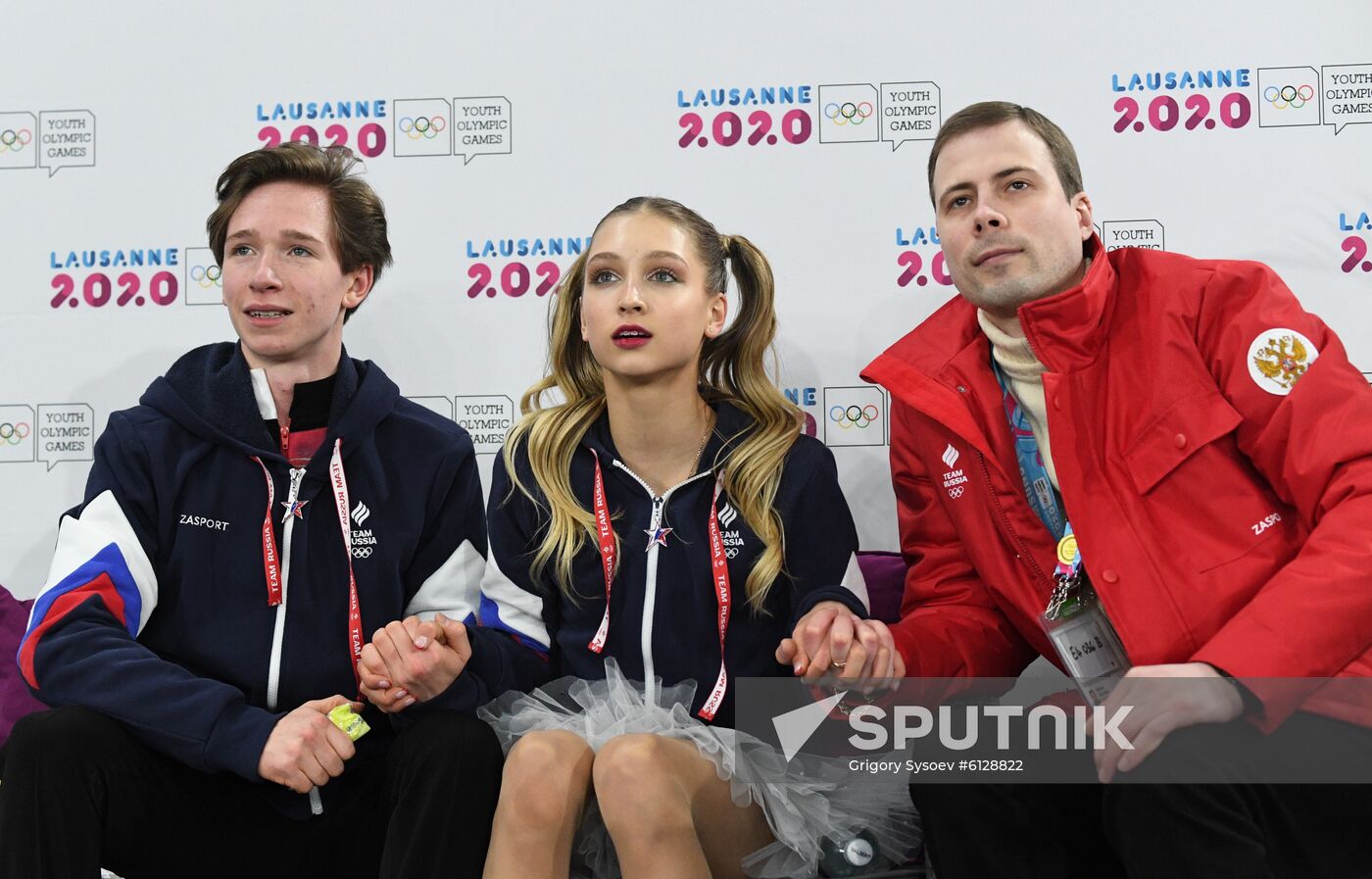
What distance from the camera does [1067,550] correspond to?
1.96 metres

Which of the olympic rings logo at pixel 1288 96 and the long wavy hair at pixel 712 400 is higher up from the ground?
the olympic rings logo at pixel 1288 96

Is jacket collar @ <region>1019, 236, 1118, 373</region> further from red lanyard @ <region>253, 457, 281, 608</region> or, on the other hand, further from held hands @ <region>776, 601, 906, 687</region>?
red lanyard @ <region>253, 457, 281, 608</region>

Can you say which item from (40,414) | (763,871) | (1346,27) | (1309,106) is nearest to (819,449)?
Result: (763,871)

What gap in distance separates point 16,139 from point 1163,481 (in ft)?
8.87

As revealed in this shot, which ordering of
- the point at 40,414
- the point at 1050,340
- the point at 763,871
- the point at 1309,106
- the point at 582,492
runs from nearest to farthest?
the point at 763,871 < the point at 1050,340 < the point at 582,492 < the point at 1309,106 < the point at 40,414

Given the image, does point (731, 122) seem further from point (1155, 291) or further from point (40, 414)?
point (40, 414)

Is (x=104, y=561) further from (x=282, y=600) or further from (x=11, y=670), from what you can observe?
(x=11, y=670)

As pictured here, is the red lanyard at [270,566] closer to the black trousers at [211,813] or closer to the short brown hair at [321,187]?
the black trousers at [211,813]

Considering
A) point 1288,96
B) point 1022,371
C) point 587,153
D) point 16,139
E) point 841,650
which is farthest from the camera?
point 16,139

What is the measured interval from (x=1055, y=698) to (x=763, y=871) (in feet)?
1.91

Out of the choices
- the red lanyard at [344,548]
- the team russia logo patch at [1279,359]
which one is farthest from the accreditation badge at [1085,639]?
the red lanyard at [344,548]

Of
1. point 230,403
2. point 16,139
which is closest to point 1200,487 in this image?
point 230,403

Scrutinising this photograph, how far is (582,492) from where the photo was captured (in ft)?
7.32

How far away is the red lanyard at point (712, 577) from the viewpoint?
210cm
